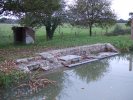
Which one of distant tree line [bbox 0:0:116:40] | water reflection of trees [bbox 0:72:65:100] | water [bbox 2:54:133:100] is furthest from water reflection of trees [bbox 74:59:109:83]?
distant tree line [bbox 0:0:116:40]

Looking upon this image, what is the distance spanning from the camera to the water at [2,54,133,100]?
978 centimetres

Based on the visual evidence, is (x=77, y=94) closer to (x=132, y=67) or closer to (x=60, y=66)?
(x=60, y=66)

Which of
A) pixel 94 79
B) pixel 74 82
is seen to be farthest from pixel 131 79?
pixel 74 82

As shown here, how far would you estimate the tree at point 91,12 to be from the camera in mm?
32562

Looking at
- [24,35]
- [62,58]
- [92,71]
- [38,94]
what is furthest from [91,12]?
[38,94]

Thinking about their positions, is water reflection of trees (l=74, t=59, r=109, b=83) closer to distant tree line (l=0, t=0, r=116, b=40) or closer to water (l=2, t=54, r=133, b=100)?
water (l=2, t=54, r=133, b=100)

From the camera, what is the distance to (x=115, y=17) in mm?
33406

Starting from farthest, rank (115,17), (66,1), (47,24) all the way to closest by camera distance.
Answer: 1. (115,17)
2. (66,1)
3. (47,24)

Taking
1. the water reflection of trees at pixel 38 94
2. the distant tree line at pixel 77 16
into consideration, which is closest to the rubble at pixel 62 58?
the water reflection of trees at pixel 38 94

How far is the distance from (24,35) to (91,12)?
1337cm

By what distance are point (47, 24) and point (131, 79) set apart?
16.7 metres

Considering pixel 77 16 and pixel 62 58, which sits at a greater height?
pixel 77 16

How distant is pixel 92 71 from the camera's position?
47.4 ft

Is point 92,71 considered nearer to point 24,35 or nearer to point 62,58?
point 62,58
